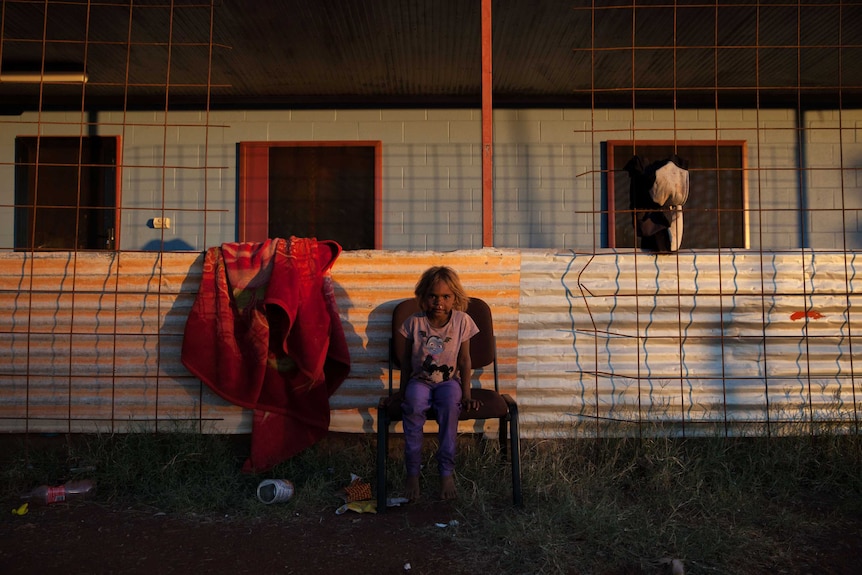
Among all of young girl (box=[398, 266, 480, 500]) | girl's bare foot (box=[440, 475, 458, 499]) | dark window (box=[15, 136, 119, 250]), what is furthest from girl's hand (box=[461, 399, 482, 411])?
dark window (box=[15, 136, 119, 250])

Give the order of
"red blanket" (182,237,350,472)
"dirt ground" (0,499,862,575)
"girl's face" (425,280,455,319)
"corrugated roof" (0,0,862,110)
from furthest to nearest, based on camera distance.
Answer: "corrugated roof" (0,0,862,110)
"red blanket" (182,237,350,472)
"girl's face" (425,280,455,319)
"dirt ground" (0,499,862,575)

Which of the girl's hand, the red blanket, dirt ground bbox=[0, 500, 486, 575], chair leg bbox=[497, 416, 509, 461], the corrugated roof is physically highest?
the corrugated roof

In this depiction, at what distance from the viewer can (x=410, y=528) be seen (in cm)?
331

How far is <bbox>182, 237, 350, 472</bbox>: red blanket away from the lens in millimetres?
3920

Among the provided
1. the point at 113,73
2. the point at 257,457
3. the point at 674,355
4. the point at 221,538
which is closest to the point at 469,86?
the point at 113,73

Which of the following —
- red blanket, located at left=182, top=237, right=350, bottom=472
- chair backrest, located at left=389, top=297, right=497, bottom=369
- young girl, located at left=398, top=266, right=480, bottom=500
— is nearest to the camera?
young girl, located at left=398, top=266, right=480, bottom=500

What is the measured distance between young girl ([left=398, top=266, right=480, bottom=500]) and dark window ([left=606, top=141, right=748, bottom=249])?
13.9 ft

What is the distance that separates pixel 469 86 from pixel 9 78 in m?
4.52

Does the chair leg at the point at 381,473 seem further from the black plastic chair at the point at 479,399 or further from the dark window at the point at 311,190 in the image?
the dark window at the point at 311,190

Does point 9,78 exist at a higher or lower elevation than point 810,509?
higher

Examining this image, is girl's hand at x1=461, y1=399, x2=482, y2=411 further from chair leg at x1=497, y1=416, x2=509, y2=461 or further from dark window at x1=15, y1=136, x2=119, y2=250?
dark window at x1=15, y1=136, x2=119, y2=250

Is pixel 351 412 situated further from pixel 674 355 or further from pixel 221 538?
pixel 674 355

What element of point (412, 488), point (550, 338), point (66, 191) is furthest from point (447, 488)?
point (66, 191)

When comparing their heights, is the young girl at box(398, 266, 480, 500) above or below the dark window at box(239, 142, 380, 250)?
below
